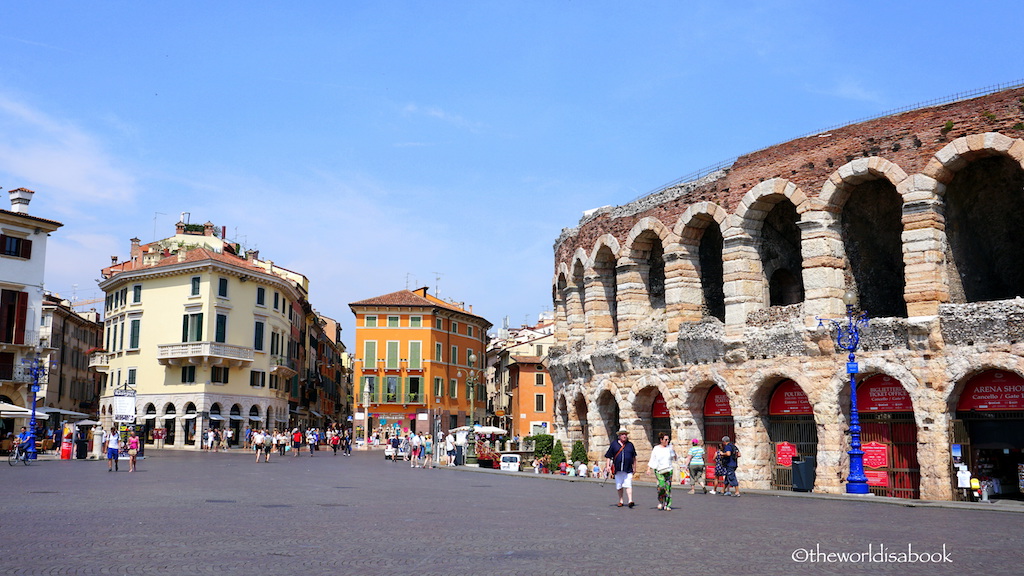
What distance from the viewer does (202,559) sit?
9641 millimetres

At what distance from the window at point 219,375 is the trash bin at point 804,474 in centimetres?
4173

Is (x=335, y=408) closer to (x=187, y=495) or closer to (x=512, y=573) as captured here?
(x=187, y=495)

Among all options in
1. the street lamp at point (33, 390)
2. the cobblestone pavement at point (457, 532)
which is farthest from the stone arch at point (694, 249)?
the street lamp at point (33, 390)

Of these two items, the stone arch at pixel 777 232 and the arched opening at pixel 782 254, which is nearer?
the stone arch at pixel 777 232

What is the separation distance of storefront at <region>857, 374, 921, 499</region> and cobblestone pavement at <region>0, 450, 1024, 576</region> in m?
3.40

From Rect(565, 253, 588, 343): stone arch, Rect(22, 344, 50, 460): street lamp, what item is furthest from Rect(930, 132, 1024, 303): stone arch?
Rect(22, 344, 50, 460): street lamp

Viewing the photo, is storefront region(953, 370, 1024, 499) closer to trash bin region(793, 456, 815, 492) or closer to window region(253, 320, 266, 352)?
trash bin region(793, 456, 815, 492)

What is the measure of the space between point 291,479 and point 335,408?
81.4 m

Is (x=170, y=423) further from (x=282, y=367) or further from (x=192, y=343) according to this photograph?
(x=282, y=367)

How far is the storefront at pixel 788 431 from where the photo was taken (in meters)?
25.8

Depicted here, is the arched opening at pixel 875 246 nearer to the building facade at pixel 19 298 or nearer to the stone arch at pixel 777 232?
the stone arch at pixel 777 232

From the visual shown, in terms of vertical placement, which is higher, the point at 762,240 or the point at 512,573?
the point at 762,240

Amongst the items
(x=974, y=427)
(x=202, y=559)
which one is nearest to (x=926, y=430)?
(x=974, y=427)

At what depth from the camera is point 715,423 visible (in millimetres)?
28562
